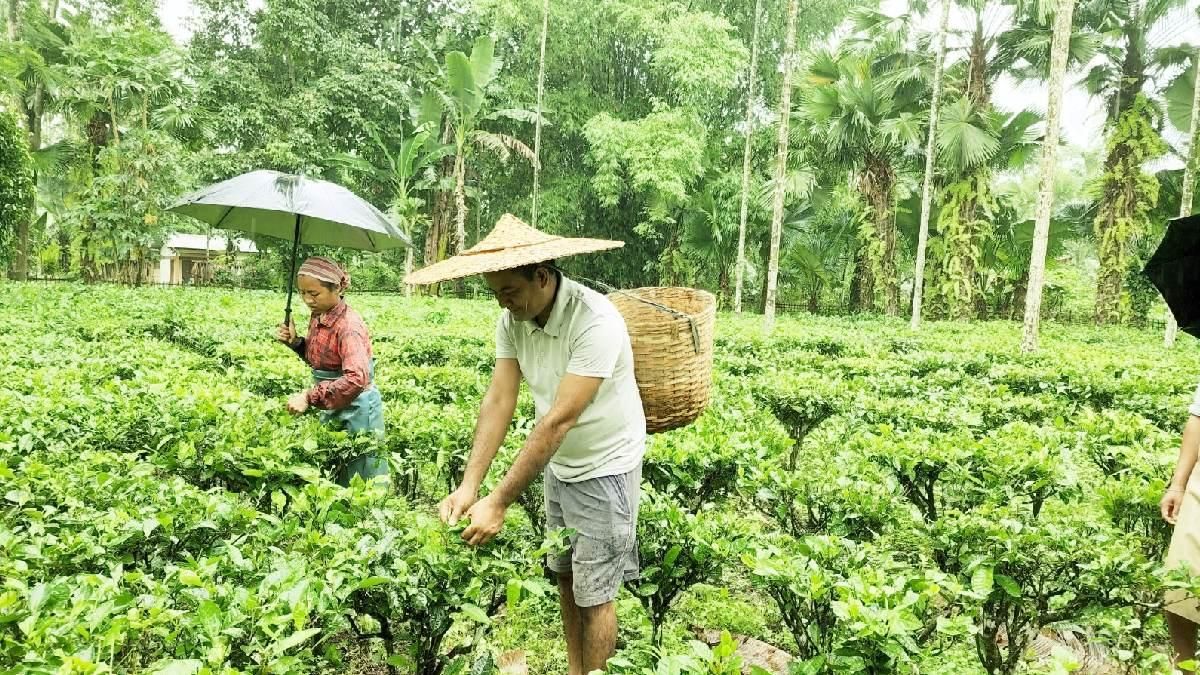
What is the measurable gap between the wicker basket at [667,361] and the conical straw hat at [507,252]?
0.44 metres

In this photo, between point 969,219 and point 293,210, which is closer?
point 293,210

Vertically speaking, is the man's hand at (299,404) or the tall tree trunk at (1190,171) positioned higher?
the tall tree trunk at (1190,171)

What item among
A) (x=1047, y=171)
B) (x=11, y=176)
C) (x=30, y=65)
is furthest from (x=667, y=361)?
(x=30, y=65)

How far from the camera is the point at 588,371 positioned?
2.31 metres

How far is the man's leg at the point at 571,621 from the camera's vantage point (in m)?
2.77

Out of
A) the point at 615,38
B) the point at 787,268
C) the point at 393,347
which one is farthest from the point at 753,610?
the point at 615,38

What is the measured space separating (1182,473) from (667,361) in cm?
182

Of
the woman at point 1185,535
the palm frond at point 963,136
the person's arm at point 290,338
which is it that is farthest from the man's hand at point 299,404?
the palm frond at point 963,136

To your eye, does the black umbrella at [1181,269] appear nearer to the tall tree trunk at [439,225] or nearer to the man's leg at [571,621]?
the man's leg at [571,621]

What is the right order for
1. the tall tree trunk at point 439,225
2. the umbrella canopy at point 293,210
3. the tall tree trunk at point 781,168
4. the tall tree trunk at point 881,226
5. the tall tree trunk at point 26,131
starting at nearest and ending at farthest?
the umbrella canopy at point 293,210
the tall tree trunk at point 781,168
the tall tree trunk at point 26,131
the tall tree trunk at point 881,226
the tall tree trunk at point 439,225

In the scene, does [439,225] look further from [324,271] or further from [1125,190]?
[324,271]

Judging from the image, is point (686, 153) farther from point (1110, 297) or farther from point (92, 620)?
point (92, 620)

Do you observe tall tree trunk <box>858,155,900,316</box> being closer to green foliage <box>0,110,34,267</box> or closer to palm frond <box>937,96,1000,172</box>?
palm frond <box>937,96,1000,172</box>

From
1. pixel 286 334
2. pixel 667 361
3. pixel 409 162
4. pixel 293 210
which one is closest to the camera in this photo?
pixel 667 361
